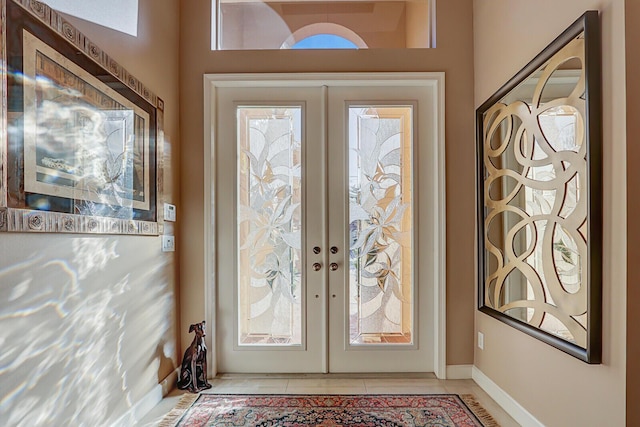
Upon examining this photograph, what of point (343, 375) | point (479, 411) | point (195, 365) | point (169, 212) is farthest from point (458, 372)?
point (169, 212)

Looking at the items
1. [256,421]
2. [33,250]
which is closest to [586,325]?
[256,421]

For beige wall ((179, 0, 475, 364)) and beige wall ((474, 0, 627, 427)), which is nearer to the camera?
beige wall ((474, 0, 627, 427))

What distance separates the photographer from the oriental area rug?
2344 millimetres

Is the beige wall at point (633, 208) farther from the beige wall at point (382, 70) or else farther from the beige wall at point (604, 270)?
the beige wall at point (382, 70)

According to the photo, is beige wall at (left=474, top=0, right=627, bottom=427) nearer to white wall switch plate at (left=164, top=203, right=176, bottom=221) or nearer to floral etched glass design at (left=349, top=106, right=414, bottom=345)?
floral etched glass design at (left=349, top=106, right=414, bottom=345)

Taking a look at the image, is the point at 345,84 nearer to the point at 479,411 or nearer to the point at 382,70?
the point at 382,70

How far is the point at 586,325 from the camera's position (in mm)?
1669

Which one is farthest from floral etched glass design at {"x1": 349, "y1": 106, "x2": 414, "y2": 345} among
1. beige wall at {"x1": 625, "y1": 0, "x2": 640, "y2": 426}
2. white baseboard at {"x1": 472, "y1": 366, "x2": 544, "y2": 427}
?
beige wall at {"x1": 625, "y1": 0, "x2": 640, "y2": 426}

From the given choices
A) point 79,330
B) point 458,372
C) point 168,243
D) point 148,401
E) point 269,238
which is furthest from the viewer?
point 269,238

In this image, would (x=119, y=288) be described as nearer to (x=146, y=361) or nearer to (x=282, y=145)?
(x=146, y=361)

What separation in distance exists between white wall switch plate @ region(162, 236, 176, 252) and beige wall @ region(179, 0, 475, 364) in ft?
0.48

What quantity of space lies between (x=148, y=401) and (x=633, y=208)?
Answer: 2.67 meters

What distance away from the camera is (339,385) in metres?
2.87

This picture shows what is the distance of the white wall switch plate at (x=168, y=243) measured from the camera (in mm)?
2702
